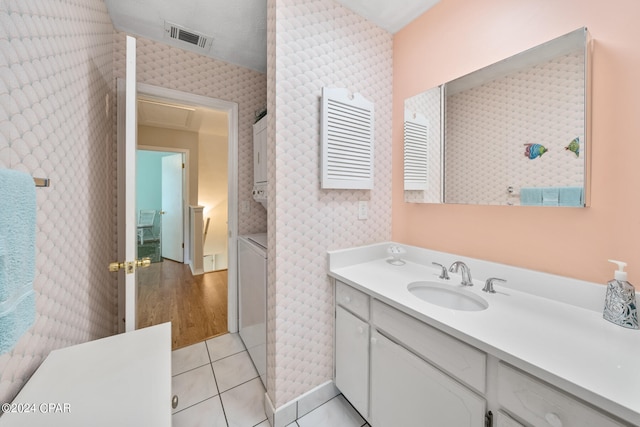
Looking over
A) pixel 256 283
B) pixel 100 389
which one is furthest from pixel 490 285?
pixel 100 389

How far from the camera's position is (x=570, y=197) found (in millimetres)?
954

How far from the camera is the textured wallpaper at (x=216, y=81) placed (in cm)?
175

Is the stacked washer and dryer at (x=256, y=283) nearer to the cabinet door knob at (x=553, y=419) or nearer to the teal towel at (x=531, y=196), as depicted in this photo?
the cabinet door knob at (x=553, y=419)

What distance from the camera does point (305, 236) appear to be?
1331 millimetres

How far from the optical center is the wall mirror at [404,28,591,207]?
3.10ft

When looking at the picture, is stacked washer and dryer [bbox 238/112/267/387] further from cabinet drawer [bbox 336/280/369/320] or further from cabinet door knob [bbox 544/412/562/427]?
cabinet door knob [bbox 544/412/562/427]

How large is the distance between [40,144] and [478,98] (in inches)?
75.5

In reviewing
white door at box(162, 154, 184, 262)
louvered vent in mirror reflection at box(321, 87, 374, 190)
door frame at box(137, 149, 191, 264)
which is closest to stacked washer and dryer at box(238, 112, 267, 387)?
louvered vent in mirror reflection at box(321, 87, 374, 190)

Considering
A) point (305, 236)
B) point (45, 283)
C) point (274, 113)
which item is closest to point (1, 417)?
point (45, 283)

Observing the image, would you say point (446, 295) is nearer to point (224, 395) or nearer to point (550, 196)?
point (550, 196)

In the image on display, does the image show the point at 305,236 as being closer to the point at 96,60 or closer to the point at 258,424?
the point at 258,424

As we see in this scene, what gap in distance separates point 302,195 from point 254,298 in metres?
0.92

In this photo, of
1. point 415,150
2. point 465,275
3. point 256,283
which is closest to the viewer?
point 465,275

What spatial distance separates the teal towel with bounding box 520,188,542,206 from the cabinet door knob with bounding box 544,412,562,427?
804mm
